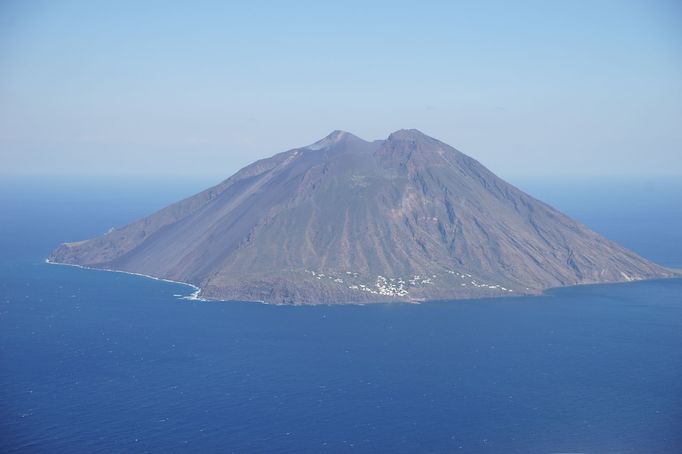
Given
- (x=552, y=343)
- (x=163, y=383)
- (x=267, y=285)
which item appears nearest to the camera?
(x=163, y=383)

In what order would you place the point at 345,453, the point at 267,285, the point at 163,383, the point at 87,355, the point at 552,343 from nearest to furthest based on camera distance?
the point at 345,453, the point at 163,383, the point at 87,355, the point at 552,343, the point at 267,285

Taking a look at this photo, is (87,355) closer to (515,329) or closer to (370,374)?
(370,374)

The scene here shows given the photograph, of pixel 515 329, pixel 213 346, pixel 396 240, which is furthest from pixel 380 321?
pixel 396 240

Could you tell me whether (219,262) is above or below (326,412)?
above

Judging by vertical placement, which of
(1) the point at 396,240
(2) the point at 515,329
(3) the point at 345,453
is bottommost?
(3) the point at 345,453

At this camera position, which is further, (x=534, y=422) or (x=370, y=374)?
(x=370, y=374)

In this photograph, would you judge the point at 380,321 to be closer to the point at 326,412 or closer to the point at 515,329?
the point at 515,329

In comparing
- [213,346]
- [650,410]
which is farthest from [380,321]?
[650,410]
